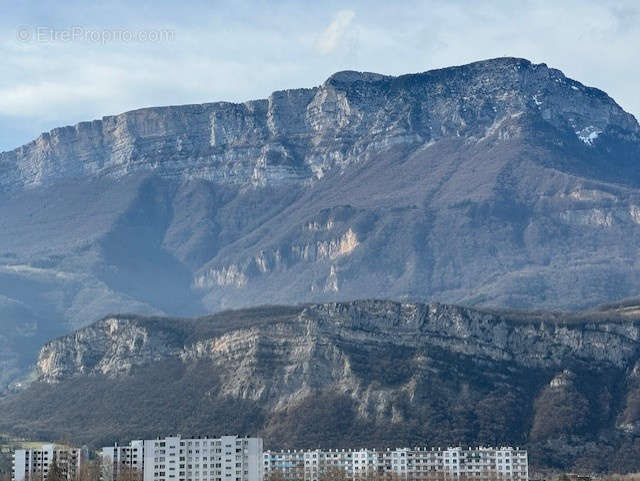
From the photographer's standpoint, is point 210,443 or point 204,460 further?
point 210,443

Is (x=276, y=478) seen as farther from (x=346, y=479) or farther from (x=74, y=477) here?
(x=74, y=477)

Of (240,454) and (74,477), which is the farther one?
(74,477)

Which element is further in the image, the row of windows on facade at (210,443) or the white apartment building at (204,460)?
the row of windows on facade at (210,443)

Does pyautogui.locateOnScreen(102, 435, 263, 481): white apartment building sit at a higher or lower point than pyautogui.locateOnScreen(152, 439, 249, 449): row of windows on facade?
lower

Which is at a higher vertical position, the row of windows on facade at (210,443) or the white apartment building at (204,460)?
the row of windows on facade at (210,443)

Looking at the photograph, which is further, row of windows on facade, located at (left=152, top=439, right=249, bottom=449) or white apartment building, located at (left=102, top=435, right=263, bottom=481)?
row of windows on facade, located at (left=152, top=439, right=249, bottom=449)

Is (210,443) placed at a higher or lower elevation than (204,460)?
higher

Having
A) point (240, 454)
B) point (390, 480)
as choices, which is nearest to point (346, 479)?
point (390, 480)
